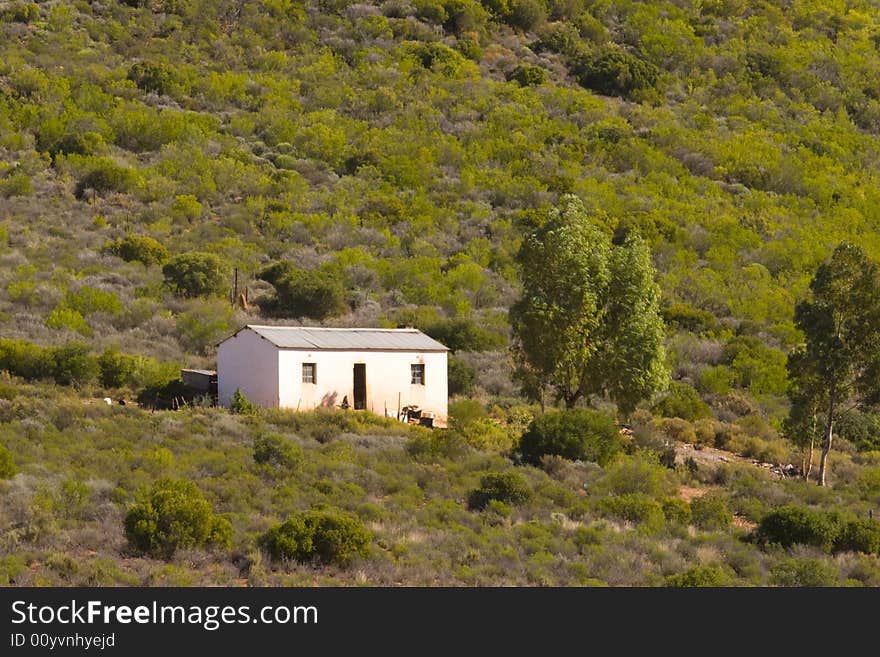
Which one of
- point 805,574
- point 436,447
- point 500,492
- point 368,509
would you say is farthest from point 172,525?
point 805,574

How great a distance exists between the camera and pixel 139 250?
60.8m

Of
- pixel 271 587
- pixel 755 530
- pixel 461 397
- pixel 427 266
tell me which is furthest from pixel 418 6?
pixel 271 587

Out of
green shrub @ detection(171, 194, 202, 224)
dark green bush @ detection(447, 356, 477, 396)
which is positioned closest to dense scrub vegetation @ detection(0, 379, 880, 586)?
dark green bush @ detection(447, 356, 477, 396)

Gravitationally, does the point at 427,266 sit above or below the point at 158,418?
above

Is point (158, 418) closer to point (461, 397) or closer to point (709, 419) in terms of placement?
point (461, 397)

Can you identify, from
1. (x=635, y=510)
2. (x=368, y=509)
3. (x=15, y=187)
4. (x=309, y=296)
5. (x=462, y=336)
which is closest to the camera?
(x=368, y=509)

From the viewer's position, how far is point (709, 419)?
47.1 metres

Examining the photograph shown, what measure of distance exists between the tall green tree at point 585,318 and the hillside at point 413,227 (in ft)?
6.68

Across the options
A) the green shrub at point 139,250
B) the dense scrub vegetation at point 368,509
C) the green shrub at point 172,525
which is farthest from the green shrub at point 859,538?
the green shrub at point 139,250

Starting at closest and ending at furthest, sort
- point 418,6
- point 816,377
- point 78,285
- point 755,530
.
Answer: point 755,530
point 816,377
point 78,285
point 418,6

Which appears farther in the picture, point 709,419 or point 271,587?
point 709,419

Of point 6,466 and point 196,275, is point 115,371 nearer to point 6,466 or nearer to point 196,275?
point 196,275

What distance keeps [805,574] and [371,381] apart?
59.2 feet

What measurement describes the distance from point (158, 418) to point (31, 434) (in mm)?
4010
